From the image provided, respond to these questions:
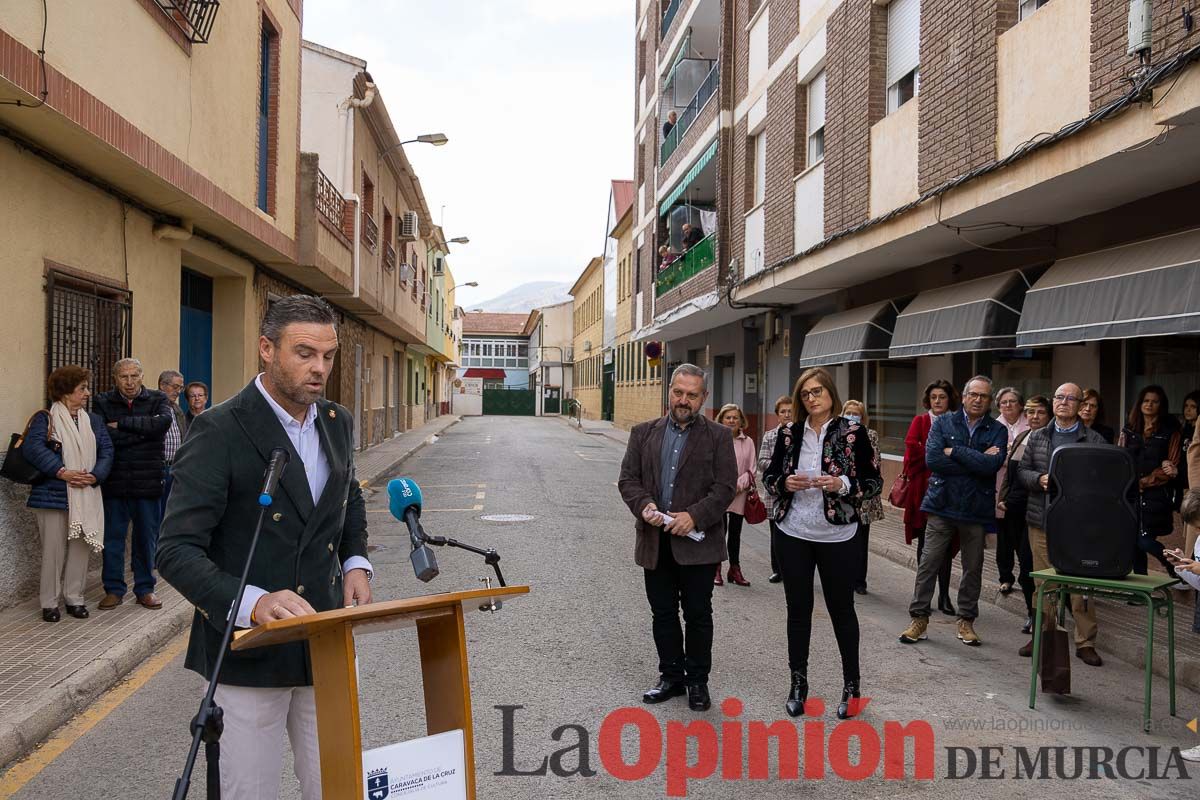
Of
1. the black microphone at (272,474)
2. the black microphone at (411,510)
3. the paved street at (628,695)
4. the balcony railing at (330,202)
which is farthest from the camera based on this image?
the balcony railing at (330,202)

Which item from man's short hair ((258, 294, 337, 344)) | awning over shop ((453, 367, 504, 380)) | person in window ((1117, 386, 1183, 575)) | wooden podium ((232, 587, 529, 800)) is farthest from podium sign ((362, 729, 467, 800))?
awning over shop ((453, 367, 504, 380))

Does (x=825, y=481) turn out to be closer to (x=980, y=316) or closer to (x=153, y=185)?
(x=980, y=316)

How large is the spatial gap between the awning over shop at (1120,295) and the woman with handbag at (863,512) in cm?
204

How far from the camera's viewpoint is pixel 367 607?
87.1 inches

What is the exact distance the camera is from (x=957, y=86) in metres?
9.91

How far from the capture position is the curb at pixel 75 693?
4.43 meters

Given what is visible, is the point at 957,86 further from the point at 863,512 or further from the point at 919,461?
the point at 863,512

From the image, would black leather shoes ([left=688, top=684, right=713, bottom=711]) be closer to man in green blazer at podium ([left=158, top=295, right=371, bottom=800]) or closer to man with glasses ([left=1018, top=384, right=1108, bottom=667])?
man with glasses ([left=1018, top=384, right=1108, bottom=667])

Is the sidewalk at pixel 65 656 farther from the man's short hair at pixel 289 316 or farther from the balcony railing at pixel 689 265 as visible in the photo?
the balcony railing at pixel 689 265

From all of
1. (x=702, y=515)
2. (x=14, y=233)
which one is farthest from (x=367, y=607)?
(x=14, y=233)

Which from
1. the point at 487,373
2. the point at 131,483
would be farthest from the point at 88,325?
the point at 487,373

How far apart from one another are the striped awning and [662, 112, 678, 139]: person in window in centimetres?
192

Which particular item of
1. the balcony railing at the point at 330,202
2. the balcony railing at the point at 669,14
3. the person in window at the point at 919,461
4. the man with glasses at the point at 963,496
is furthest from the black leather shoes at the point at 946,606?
the balcony railing at the point at 669,14

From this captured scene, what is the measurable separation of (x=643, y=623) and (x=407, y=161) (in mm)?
19131
